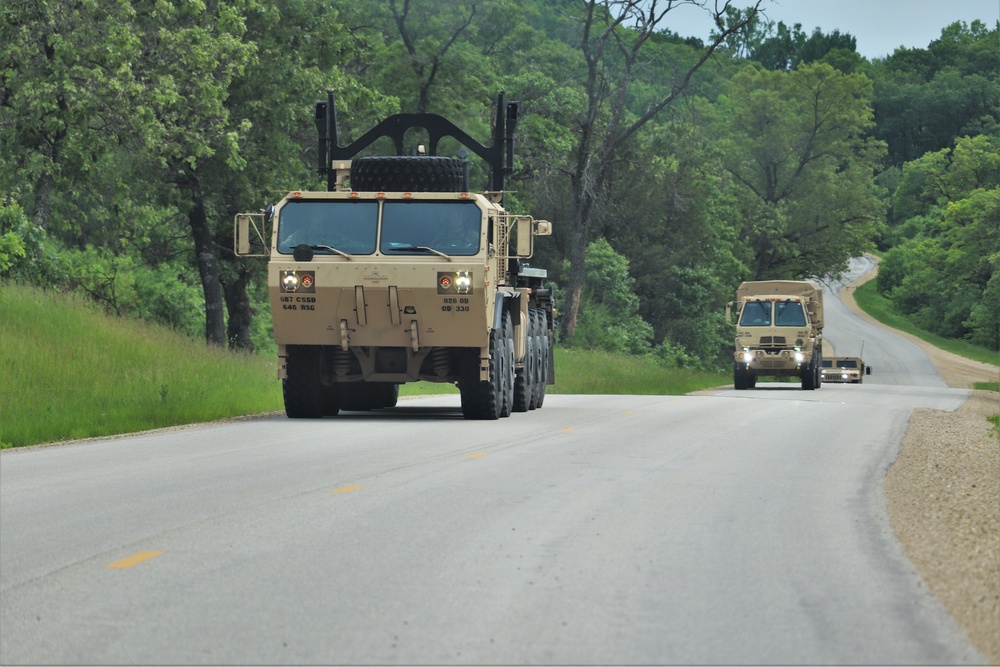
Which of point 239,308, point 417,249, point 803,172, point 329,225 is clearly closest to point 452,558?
point 417,249

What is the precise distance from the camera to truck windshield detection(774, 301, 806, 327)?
4203 cm

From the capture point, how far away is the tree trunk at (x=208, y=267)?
122ft

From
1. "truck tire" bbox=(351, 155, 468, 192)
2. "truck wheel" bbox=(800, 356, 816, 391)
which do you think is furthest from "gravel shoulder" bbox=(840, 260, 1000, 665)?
"truck wheel" bbox=(800, 356, 816, 391)

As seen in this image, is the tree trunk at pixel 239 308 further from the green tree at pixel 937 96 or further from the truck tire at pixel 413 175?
the green tree at pixel 937 96

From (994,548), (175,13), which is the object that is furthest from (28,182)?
(994,548)

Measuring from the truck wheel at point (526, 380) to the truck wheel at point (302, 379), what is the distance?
4.06 m

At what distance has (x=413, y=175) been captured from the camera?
21703 mm

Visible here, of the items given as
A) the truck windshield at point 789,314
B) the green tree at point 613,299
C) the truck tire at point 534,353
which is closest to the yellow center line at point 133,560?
the truck tire at point 534,353

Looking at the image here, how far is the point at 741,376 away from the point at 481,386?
72.9ft

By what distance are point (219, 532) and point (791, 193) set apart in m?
69.0

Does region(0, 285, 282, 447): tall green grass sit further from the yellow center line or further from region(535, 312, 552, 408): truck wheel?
the yellow center line

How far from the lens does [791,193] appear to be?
248 feet

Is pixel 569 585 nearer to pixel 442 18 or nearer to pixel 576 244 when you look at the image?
pixel 442 18

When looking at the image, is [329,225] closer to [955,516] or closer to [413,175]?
[413,175]
